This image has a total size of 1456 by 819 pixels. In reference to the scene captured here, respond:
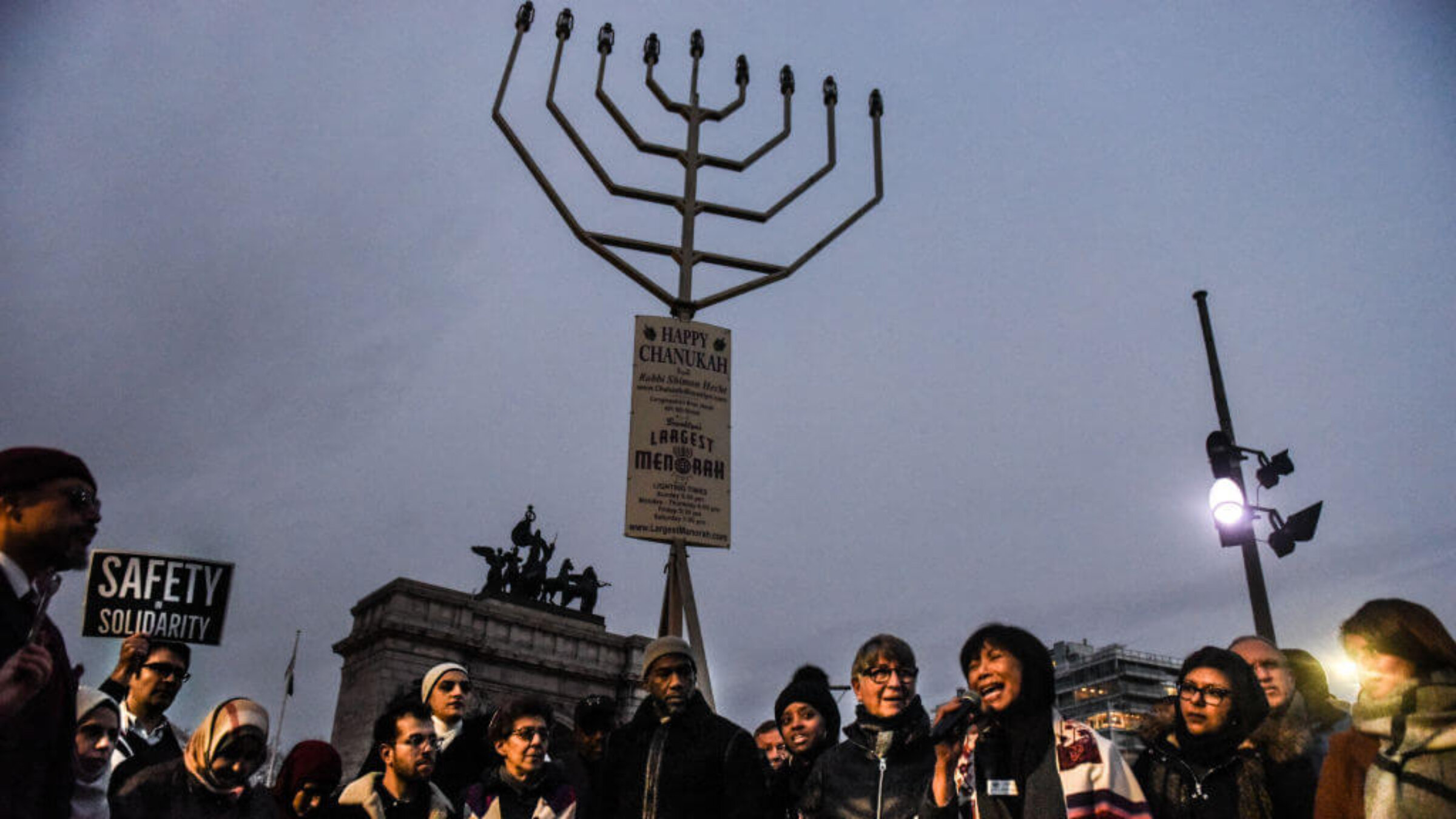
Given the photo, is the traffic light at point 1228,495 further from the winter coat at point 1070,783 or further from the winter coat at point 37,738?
the winter coat at point 37,738

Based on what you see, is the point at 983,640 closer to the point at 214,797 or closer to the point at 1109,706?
the point at 214,797

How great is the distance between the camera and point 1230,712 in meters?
2.76

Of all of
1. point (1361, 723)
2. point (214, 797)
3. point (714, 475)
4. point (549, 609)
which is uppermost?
point (549, 609)

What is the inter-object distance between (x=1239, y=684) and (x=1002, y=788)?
2.92 feet

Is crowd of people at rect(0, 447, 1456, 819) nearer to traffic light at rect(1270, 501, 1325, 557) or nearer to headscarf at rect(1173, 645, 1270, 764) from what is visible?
headscarf at rect(1173, 645, 1270, 764)

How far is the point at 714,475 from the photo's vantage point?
4699 millimetres

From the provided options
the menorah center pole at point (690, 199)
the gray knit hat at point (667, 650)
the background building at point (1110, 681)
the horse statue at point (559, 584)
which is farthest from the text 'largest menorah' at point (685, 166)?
the background building at point (1110, 681)

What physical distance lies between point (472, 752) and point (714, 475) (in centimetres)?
171

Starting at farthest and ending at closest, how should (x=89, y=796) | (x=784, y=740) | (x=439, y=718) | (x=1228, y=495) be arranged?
(x=1228, y=495) < (x=439, y=718) < (x=784, y=740) < (x=89, y=796)

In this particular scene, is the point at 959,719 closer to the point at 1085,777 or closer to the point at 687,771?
the point at 1085,777

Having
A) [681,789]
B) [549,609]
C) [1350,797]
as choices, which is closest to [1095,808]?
[1350,797]

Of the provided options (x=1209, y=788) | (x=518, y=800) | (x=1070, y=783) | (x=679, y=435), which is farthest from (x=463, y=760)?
(x=1209, y=788)

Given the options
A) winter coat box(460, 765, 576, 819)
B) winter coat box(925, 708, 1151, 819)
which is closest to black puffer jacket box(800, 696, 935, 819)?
winter coat box(925, 708, 1151, 819)

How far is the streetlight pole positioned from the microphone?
110 inches
